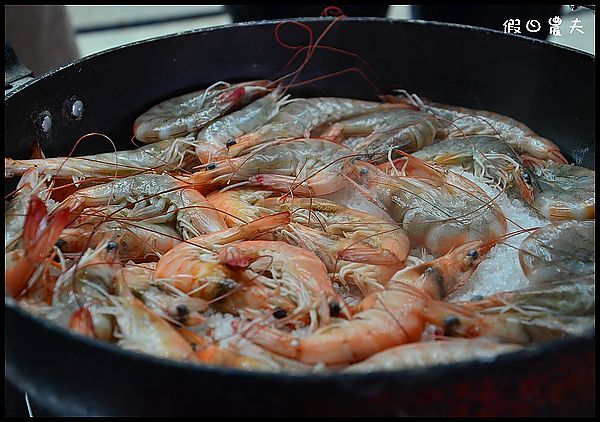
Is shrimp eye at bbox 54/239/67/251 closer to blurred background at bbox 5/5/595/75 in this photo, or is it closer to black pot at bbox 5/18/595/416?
black pot at bbox 5/18/595/416

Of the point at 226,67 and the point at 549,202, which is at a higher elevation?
the point at 226,67

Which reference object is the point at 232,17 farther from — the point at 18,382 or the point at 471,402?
the point at 471,402

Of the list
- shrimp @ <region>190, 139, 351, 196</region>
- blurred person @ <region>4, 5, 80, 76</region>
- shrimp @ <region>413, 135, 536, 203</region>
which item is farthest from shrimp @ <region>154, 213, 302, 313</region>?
blurred person @ <region>4, 5, 80, 76</region>

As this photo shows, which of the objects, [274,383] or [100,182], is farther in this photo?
[100,182]

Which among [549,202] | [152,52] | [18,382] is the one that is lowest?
[549,202]

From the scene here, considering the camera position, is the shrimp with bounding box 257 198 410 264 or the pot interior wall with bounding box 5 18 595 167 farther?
the pot interior wall with bounding box 5 18 595 167

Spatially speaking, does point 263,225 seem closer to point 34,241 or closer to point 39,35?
point 34,241

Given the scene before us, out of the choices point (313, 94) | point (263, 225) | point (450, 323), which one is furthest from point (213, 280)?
point (313, 94)

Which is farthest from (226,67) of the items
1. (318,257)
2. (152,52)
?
(318,257)
